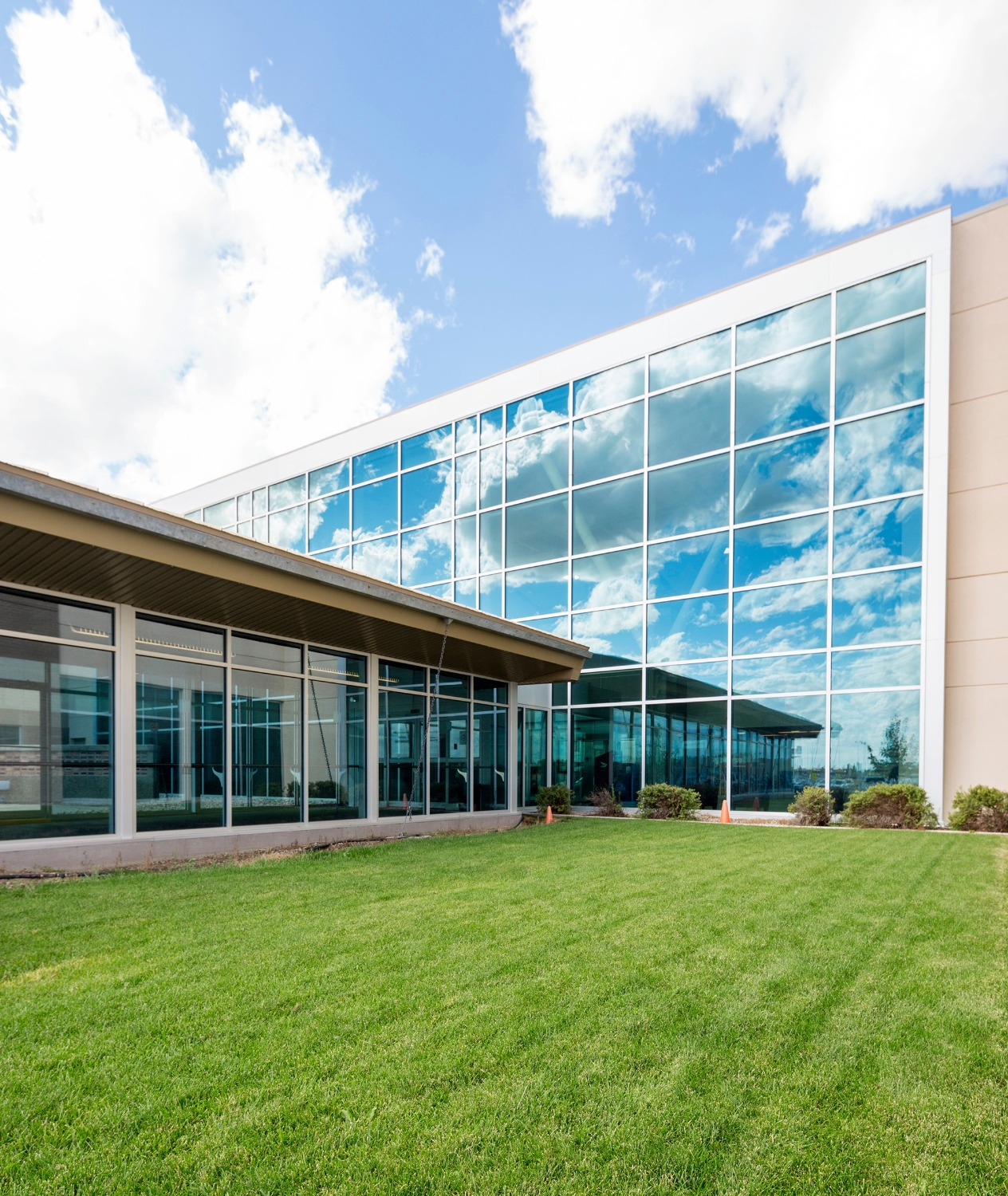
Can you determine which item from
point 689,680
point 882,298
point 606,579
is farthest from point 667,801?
point 882,298

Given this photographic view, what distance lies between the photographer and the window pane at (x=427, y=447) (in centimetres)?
2783

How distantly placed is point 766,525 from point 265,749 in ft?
46.1

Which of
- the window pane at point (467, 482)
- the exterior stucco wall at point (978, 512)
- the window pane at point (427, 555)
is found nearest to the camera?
the exterior stucco wall at point (978, 512)

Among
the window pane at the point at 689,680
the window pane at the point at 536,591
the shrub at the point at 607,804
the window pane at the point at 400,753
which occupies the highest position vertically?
the window pane at the point at 536,591

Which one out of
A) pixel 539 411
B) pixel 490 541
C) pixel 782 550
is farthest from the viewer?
pixel 490 541

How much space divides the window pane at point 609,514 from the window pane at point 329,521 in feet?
34.8

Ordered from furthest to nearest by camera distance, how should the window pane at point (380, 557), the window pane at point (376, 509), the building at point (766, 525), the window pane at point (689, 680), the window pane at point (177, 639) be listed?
the window pane at point (376, 509) < the window pane at point (380, 557) < the window pane at point (689, 680) < the building at point (766, 525) < the window pane at point (177, 639)

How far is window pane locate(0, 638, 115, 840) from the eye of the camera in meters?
10.8

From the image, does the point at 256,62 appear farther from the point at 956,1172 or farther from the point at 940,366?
the point at 956,1172

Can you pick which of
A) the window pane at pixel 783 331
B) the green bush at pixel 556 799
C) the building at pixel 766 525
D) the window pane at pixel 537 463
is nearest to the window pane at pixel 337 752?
the green bush at pixel 556 799

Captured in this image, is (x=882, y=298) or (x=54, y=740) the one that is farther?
(x=882, y=298)

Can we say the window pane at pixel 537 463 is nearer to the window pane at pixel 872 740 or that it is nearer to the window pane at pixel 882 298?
the window pane at pixel 882 298

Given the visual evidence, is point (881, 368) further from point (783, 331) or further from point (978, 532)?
point (978, 532)

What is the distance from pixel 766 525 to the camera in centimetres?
2059
